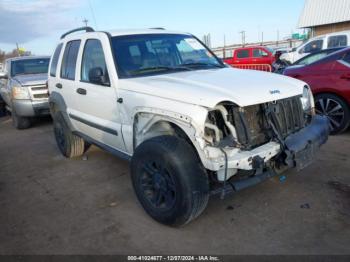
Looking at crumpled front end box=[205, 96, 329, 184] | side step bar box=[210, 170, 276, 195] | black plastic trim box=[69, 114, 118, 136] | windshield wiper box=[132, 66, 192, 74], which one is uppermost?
windshield wiper box=[132, 66, 192, 74]

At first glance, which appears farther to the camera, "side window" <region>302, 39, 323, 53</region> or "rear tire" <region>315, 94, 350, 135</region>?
"side window" <region>302, 39, 323, 53</region>

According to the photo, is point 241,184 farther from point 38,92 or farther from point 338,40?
point 338,40

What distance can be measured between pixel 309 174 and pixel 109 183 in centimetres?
267

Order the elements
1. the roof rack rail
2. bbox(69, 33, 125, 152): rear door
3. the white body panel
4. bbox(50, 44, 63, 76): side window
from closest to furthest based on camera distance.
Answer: the white body panel
bbox(69, 33, 125, 152): rear door
the roof rack rail
bbox(50, 44, 63, 76): side window

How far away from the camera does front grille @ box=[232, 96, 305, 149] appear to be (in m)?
2.81

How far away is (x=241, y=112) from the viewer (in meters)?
2.80

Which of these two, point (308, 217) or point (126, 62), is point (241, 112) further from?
point (126, 62)

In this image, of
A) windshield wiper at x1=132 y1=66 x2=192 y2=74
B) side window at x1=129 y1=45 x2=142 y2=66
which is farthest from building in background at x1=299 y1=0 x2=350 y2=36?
side window at x1=129 y1=45 x2=142 y2=66

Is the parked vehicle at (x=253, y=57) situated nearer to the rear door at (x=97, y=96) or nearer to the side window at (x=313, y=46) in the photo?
the side window at (x=313, y=46)

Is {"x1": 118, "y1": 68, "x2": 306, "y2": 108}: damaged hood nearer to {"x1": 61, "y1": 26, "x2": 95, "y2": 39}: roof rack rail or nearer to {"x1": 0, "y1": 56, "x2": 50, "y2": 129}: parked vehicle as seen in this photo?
{"x1": 61, "y1": 26, "x2": 95, "y2": 39}: roof rack rail

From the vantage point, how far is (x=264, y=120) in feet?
9.91

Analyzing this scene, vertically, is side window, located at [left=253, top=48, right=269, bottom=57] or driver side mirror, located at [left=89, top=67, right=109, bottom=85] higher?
driver side mirror, located at [left=89, top=67, right=109, bottom=85]

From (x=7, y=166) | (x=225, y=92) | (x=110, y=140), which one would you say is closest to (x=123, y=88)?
(x=110, y=140)

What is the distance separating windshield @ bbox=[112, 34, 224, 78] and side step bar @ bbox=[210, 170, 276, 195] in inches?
62.1
